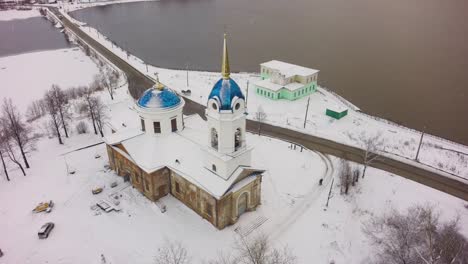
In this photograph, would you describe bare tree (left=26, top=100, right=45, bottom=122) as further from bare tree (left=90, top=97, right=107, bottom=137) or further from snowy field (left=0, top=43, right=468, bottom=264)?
snowy field (left=0, top=43, right=468, bottom=264)

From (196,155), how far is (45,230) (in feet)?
39.3

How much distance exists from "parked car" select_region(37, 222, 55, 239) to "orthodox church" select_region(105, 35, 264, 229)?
704 centimetres

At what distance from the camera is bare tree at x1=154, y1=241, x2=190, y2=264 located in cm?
2311

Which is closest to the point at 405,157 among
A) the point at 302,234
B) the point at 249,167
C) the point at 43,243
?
the point at 302,234

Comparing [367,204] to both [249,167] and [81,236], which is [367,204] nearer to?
[249,167]

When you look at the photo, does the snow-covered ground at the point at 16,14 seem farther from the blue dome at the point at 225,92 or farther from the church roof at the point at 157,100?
the blue dome at the point at 225,92

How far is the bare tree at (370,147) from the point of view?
33.5 m

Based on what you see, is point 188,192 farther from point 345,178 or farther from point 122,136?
point 345,178

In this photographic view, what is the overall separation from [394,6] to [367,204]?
3730 inches

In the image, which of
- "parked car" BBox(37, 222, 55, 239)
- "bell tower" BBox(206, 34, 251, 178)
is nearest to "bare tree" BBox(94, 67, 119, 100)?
"parked car" BBox(37, 222, 55, 239)

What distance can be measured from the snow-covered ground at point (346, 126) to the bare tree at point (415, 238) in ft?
34.5

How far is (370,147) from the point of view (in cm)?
3459

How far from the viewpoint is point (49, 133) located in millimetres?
38969

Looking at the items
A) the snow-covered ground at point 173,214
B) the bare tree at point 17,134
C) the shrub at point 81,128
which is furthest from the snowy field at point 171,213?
the shrub at point 81,128
